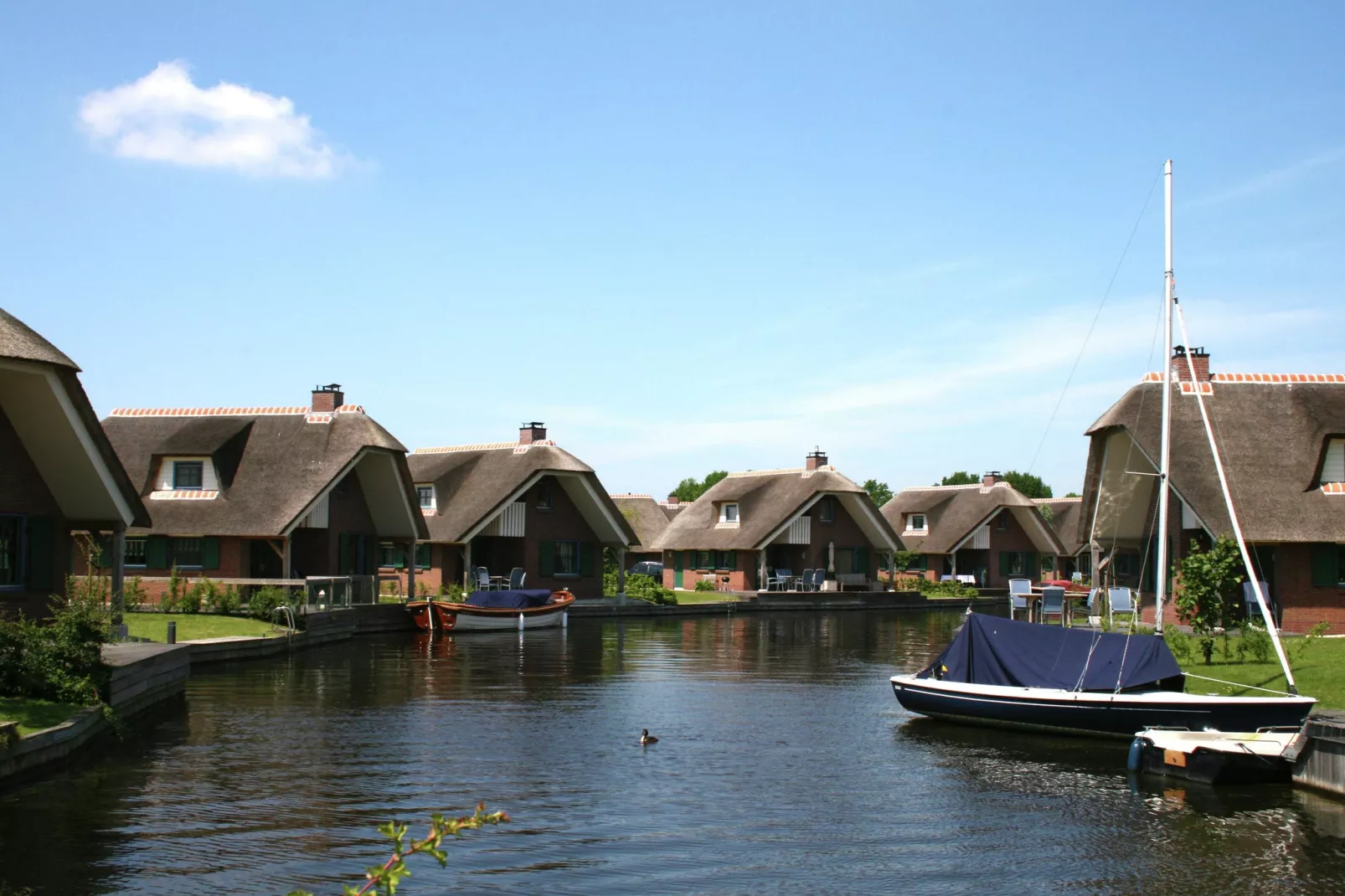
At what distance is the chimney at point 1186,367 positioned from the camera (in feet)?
124

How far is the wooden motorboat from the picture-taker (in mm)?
40906

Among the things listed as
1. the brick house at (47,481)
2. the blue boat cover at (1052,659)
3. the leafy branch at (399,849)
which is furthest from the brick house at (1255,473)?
the leafy branch at (399,849)

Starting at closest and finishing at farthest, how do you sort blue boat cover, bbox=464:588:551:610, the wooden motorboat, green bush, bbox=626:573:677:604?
the wooden motorboat, blue boat cover, bbox=464:588:551:610, green bush, bbox=626:573:677:604

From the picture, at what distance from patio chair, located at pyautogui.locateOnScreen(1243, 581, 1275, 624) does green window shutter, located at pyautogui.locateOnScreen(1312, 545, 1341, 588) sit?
1.26m

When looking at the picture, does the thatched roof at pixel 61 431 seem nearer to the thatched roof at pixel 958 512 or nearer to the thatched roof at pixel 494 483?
the thatched roof at pixel 494 483

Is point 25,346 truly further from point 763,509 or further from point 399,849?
point 763,509

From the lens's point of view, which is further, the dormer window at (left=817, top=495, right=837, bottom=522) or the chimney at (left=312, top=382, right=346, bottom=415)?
the dormer window at (left=817, top=495, right=837, bottom=522)

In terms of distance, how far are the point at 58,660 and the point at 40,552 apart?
27.3ft

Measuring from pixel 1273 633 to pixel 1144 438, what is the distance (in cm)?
1713

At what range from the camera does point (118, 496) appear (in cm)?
2589

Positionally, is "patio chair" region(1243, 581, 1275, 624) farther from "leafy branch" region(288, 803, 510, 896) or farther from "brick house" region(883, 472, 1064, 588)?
"brick house" region(883, 472, 1064, 588)

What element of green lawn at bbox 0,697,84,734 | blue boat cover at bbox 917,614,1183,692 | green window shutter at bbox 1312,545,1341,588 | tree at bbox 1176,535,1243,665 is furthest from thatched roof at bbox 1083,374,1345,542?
green lawn at bbox 0,697,84,734

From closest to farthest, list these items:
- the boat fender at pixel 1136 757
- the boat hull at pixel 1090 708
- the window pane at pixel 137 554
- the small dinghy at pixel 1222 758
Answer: the small dinghy at pixel 1222 758, the boat fender at pixel 1136 757, the boat hull at pixel 1090 708, the window pane at pixel 137 554

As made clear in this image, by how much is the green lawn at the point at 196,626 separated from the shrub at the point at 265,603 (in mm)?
222
